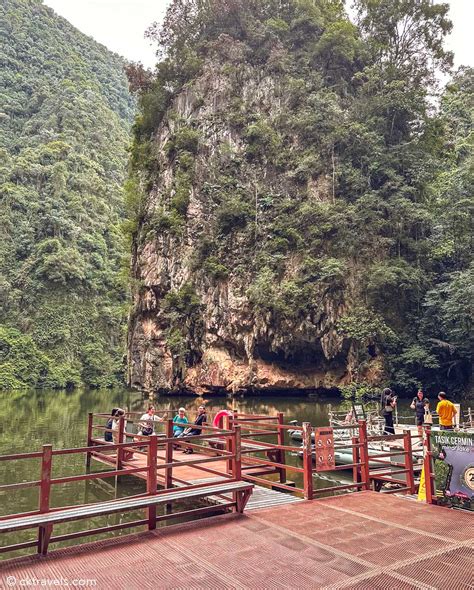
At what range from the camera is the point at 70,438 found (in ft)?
57.1

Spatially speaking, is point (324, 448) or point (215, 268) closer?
point (324, 448)

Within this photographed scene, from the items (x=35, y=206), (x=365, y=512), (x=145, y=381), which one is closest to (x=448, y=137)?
(x=145, y=381)

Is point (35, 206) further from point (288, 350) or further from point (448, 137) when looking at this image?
point (448, 137)

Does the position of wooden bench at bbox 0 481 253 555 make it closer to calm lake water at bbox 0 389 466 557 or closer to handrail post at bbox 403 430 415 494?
handrail post at bbox 403 430 415 494

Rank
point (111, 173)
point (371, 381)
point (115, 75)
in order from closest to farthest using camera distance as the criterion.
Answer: point (371, 381) < point (111, 173) < point (115, 75)

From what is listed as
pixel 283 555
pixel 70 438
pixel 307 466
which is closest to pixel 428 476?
pixel 307 466

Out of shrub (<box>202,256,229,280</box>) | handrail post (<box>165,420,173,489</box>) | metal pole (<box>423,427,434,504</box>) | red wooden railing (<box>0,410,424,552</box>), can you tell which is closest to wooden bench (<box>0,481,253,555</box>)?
red wooden railing (<box>0,410,424,552</box>)

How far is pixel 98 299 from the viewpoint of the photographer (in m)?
59.6

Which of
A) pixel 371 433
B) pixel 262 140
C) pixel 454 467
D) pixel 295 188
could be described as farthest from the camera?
pixel 262 140

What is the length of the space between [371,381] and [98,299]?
139 ft

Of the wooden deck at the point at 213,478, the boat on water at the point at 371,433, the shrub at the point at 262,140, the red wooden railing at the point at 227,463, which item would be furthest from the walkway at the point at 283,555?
the shrub at the point at 262,140

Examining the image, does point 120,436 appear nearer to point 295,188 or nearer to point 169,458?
point 169,458

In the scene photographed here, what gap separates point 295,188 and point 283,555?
29037 mm

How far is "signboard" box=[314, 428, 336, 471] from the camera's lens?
6645 mm
